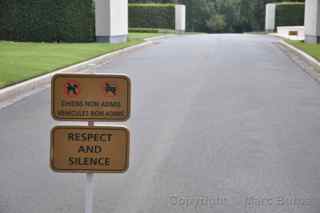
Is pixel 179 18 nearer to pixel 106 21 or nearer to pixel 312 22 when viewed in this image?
pixel 312 22

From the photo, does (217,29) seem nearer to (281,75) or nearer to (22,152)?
(281,75)

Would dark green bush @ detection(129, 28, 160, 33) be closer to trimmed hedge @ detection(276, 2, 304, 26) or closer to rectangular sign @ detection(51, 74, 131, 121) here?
trimmed hedge @ detection(276, 2, 304, 26)

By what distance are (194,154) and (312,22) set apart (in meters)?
24.5

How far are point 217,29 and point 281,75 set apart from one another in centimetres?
5146

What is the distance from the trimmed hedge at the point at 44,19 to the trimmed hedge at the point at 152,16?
21.4 meters

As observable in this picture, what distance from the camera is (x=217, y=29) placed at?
222 ft

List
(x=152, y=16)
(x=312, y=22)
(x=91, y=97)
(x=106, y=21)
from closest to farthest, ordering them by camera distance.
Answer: (x=91, y=97) < (x=106, y=21) < (x=312, y=22) < (x=152, y=16)

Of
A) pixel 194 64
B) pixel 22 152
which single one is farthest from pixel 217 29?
pixel 22 152

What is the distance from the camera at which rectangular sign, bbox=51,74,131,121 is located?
4754mm

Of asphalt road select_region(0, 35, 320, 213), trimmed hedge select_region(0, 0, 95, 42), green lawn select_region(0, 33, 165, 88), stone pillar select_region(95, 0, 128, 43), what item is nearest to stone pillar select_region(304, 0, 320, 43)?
stone pillar select_region(95, 0, 128, 43)

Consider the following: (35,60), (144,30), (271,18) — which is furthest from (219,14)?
(35,60)

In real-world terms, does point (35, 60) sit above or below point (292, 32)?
above

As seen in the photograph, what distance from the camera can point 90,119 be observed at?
4816 mm

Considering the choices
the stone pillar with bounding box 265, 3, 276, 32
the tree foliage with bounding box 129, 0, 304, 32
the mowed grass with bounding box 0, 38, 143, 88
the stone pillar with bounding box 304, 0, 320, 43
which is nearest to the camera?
the mowed grass with bounding box 0, 38, 143, 88
